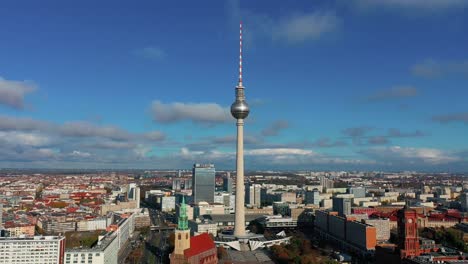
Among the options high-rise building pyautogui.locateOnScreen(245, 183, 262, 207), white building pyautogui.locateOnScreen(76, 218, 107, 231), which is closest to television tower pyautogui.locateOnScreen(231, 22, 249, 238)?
white building pyautogui.locateOnScreen(76, 218, 107, 231)

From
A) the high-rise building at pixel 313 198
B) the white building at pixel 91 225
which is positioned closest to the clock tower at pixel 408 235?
the white building at pixel 91 225

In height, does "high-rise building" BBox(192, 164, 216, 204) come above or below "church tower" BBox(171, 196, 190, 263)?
above

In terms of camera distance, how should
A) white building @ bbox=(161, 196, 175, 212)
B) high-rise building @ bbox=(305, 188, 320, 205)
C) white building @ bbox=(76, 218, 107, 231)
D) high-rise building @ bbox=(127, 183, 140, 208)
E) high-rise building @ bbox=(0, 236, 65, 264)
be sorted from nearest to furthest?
1. high-rise building @ bbox=(0, 236, 65, 264)
2. white building @ bbox=(76, 218, 107, 231)
3. white building @ bbox=(161, 196, 175, 212)
4. high-rise building @ bbox=(305, 188, 320, 205)
5. high-rise building @ bbox=(127, 183, 140, 208)

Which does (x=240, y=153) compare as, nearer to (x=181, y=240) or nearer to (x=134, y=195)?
(x=181, y=240)

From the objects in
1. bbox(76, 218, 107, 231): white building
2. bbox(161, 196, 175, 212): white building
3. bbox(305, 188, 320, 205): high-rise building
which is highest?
bbox(305, 188, 320, 205): high-rise building

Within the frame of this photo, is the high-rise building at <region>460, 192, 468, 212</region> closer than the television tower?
No

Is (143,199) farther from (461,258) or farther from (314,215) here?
(461,258)

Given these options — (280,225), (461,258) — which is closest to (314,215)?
(280,225)

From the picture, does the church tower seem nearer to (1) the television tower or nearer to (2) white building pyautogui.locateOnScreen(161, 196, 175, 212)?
(1) the television tower
